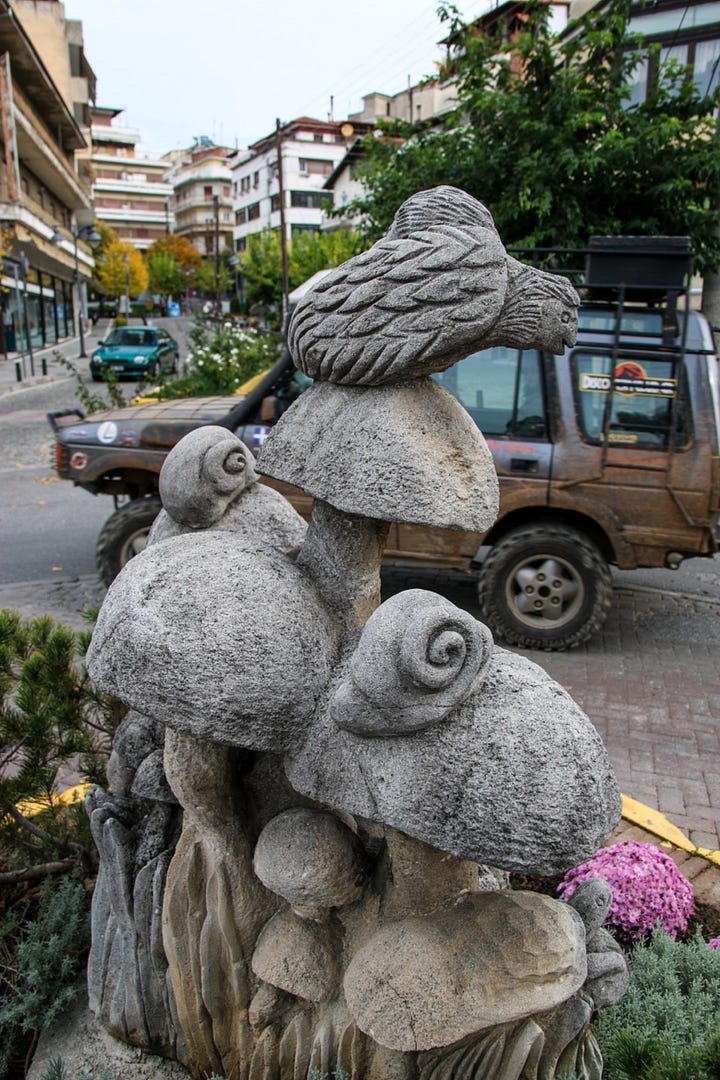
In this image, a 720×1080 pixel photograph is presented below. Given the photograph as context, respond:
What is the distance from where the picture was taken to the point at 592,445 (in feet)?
19.4

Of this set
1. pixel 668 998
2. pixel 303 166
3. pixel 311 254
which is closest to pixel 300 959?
pixel 668 998

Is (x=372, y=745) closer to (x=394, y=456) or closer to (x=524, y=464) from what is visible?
(x=394, y=456)

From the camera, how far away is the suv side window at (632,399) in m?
5.77

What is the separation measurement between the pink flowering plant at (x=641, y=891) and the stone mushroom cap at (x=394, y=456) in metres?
1.71

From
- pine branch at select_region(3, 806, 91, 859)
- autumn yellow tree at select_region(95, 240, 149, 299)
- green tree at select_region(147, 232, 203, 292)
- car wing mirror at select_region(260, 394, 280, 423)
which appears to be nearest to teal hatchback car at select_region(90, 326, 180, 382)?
car wing mirror at select_region(260, 394, 280, 423)

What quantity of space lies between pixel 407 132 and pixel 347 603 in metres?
9.74

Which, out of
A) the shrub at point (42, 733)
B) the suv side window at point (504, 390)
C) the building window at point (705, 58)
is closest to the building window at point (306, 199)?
the building window at point (705, 58)

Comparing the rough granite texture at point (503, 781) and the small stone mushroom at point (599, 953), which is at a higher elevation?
the rough granite texture at point (503, 781)

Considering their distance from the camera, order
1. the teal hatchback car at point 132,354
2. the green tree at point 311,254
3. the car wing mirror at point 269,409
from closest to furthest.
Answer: the car wing mirror at point 269,409 < the teal hatchback car at point 132,354 < the green tree at point 311,254

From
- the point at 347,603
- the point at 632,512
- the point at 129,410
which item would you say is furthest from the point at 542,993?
the point at 129,410

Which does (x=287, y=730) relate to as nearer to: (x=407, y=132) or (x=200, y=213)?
(x=407, y=132)

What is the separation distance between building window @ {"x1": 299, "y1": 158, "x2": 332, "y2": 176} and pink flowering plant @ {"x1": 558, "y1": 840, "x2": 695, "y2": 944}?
56178 mm

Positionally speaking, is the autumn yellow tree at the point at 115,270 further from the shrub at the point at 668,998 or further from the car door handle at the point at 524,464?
the shrub at the point at 668,998

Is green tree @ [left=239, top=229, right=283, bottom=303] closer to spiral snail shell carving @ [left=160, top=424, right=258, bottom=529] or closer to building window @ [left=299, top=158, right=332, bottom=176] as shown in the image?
building window @ [left=299, top=158, right=332, bottom=176]
